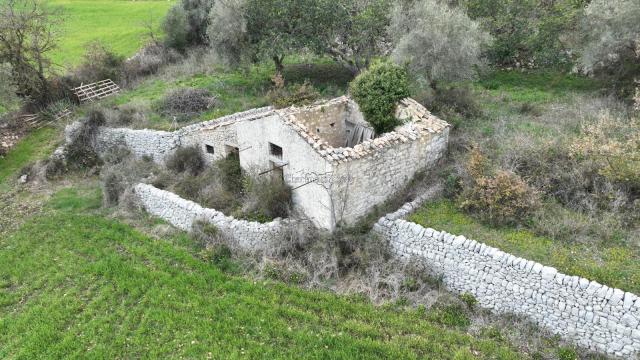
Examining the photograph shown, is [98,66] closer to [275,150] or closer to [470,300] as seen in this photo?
[275,150]

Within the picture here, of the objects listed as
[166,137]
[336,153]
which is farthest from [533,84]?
[166,137]

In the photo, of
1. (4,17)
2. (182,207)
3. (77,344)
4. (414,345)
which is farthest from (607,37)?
(4,17)

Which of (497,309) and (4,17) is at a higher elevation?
(4,17)

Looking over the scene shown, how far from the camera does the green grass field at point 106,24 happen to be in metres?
33.0

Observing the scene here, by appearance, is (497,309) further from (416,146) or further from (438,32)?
(438,32)

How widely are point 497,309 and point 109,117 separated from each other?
62.0 feet

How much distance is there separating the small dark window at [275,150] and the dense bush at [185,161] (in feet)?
16.0

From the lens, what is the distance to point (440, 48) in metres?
17.8

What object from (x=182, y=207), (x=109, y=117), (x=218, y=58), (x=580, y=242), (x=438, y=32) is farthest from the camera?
(x=218, y=58)

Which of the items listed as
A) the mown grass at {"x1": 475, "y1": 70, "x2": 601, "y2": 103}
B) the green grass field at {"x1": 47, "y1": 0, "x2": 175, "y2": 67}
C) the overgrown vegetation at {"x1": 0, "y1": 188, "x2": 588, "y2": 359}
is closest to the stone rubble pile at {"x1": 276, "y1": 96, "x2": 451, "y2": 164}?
the overgrown vegetation at {"x1": 0, "y1": 188, "x2": 588, "y2": 359}

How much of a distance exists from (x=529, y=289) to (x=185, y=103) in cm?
1794

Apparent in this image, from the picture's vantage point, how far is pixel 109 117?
71.3ft

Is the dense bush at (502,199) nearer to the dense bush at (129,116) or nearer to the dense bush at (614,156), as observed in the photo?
the dense bush at (614,156)

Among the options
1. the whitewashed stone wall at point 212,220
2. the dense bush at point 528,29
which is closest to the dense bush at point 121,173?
the whitewashed stone wall at point 212,220
